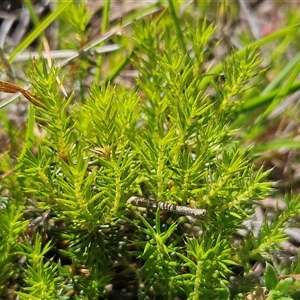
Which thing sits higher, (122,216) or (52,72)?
(52,72)

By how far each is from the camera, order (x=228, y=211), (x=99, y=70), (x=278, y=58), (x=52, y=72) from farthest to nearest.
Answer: (x=278, y=58) < (x=99, y=70) < (x=228, y=211) < (x=52, y=72)

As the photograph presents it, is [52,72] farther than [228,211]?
No


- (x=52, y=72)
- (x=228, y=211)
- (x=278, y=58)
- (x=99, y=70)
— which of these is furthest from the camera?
(x=278, y=58)

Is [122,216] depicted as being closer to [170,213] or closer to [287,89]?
[170,213]

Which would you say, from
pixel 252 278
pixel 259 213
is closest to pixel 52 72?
pixel 252 278

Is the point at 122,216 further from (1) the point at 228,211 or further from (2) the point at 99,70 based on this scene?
(2) the point at 99,70

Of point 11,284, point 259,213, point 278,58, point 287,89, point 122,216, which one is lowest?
point 11,284
